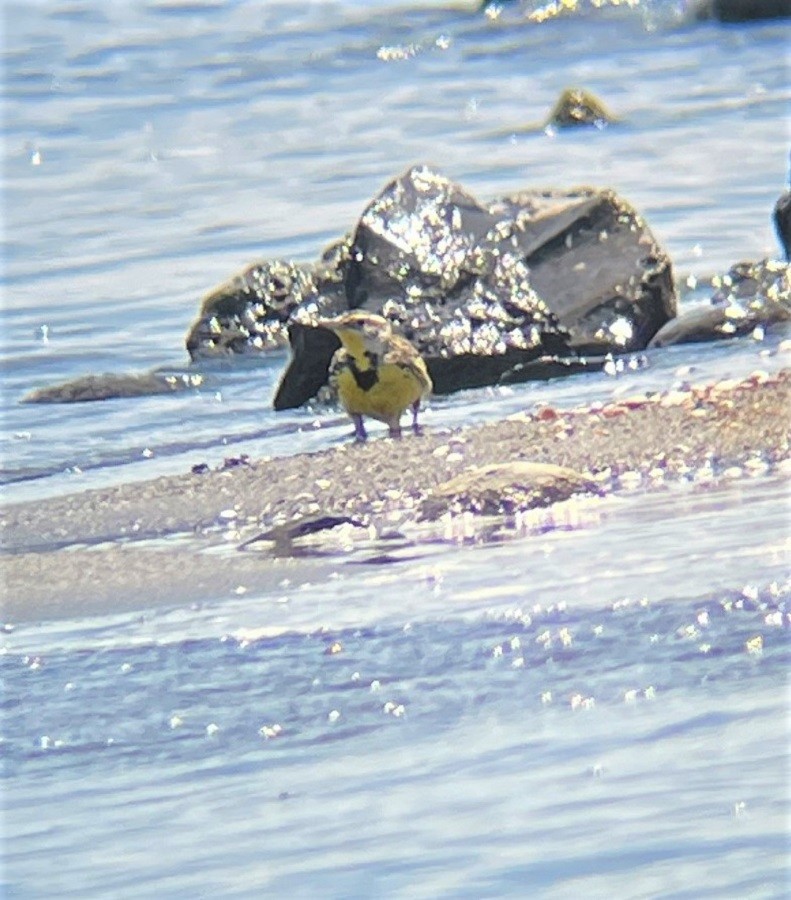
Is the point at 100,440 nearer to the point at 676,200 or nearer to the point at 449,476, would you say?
the point at 449,476

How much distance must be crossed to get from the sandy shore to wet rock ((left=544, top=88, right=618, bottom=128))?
10.9 meters

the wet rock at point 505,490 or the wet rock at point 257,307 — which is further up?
the wet rock at point 257,307

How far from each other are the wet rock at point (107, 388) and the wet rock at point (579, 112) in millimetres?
8852

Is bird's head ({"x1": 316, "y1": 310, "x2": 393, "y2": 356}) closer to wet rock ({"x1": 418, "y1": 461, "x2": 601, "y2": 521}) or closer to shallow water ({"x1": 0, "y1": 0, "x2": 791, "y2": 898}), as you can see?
shallow water ({"x1": 0, "y1": 0, "x2": 791, "y2": 898})

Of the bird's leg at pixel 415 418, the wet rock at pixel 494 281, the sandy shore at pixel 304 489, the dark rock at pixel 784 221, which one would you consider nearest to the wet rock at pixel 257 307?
the wet rock at pixel 494 281

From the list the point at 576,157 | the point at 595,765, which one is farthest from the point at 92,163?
the point at 595,765

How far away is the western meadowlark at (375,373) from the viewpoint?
31.3 ft

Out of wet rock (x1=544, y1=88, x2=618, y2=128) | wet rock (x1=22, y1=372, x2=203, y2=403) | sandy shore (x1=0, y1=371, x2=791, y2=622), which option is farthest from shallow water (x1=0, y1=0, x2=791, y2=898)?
wet rock (x1=544, y1=88, x2=618, y2=128)

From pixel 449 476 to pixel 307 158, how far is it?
1079 centimetres

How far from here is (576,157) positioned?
18.6 metres

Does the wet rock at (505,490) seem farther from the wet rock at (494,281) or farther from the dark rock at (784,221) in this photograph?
the dark rock at (784,221)

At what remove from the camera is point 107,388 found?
11750 millimetres

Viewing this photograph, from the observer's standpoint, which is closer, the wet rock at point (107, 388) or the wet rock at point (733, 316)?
the wet rock at point (733, 316)

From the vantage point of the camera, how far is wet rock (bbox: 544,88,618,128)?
66.4 ft
